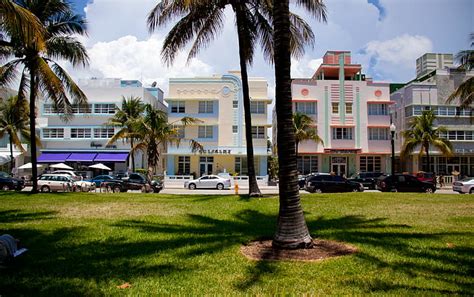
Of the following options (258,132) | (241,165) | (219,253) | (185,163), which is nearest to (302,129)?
(258,132)

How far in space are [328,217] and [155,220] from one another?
5.48 meters

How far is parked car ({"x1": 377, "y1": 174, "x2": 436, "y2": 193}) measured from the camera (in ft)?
93.7

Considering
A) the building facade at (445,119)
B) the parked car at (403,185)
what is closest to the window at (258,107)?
the building facade at (445,119)

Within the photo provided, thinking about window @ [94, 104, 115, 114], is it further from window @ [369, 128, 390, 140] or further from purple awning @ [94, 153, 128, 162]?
window @ [369, 128, 390, 140]

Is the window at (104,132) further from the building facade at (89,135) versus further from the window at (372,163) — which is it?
the window at (372,163)

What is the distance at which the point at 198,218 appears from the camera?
1239 cm

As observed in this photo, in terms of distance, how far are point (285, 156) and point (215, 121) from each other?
122 feet

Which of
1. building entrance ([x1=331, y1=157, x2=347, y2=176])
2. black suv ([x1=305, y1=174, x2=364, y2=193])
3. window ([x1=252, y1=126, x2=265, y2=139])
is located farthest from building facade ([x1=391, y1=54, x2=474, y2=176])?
black suv ([x1=305, y1=174, x2=364, y2=193])

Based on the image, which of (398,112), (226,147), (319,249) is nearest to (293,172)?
(319,249)

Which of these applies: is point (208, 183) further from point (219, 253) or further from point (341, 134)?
point (219, 253)

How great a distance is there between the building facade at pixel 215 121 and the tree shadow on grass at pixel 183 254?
110 ft

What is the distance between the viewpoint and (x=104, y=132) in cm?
4603

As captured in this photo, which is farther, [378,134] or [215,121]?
[378,134]

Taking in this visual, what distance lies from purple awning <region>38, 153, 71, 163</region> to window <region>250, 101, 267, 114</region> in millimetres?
21599
